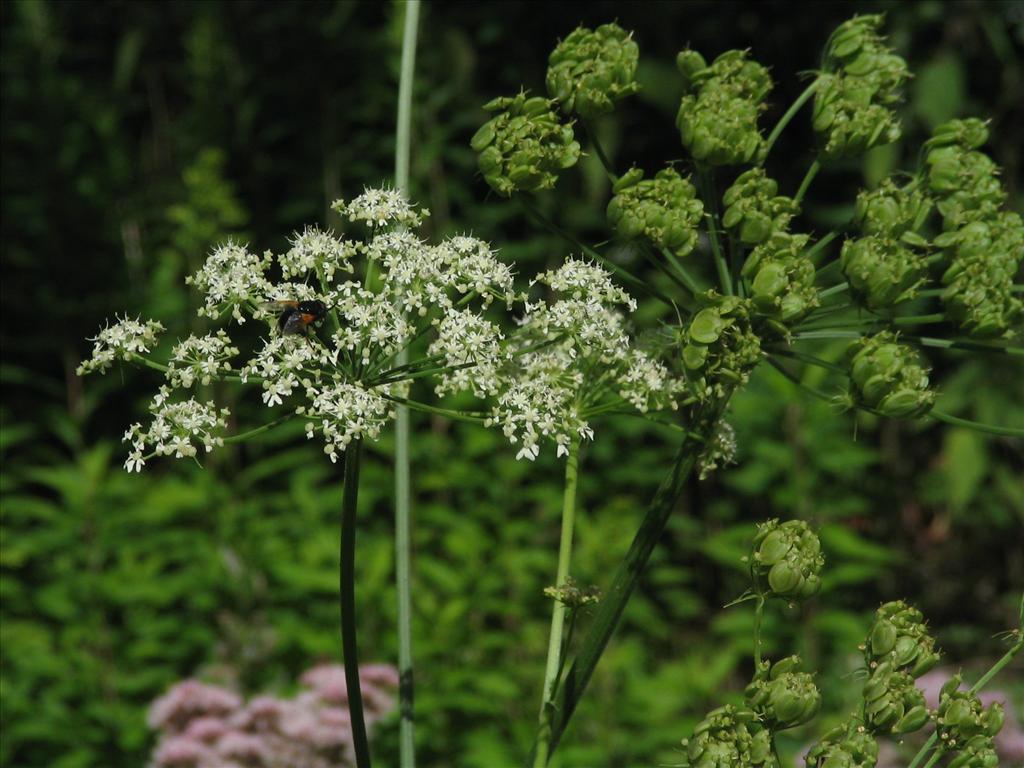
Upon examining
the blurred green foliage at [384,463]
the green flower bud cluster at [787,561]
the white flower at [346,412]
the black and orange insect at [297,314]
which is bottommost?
the green flower bud cluster at [787,561]

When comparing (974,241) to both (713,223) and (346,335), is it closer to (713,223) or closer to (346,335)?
(713,223)

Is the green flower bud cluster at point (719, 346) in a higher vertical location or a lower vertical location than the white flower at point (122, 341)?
lower

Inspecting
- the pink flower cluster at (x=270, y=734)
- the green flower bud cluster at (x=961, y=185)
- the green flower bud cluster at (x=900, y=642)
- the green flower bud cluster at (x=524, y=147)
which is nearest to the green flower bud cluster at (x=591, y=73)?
the green flower bud cluster at (x=524, y=147)

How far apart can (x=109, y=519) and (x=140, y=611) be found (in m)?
0.37

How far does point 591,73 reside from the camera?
1.77 meters

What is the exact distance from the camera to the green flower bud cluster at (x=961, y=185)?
5.99 ft

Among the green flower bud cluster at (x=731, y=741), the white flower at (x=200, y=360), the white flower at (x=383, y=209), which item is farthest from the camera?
the white flower at (x=383, y=209)

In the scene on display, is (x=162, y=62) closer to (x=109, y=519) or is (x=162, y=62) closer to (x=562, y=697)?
(x=109, y=519)

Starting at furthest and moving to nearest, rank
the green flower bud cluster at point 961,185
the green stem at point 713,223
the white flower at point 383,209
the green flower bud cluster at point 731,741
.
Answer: the green flower bud cluster at point 961,185 < the green stem at point 713,223 < the white flower at point 383,209 < the green flower bud cluster at point 731,741

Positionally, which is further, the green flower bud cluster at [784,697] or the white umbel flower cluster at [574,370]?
the white umbel flower cluster at [574,370]

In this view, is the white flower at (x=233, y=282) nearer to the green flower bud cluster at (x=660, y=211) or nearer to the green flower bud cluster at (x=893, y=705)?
the green flower bud cluster at (x=660, y=211)

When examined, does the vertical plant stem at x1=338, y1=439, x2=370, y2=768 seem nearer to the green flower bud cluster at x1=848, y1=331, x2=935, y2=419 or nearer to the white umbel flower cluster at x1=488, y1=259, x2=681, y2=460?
the white umbel flower cluster at x1=488, y1=259, x2=681, y2=460

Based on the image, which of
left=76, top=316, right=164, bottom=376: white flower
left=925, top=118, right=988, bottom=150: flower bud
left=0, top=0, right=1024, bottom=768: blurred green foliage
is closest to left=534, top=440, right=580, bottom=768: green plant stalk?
left=76, top=316, right=164, bottom=376: white flower

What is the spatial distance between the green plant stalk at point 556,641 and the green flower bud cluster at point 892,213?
52 cm
